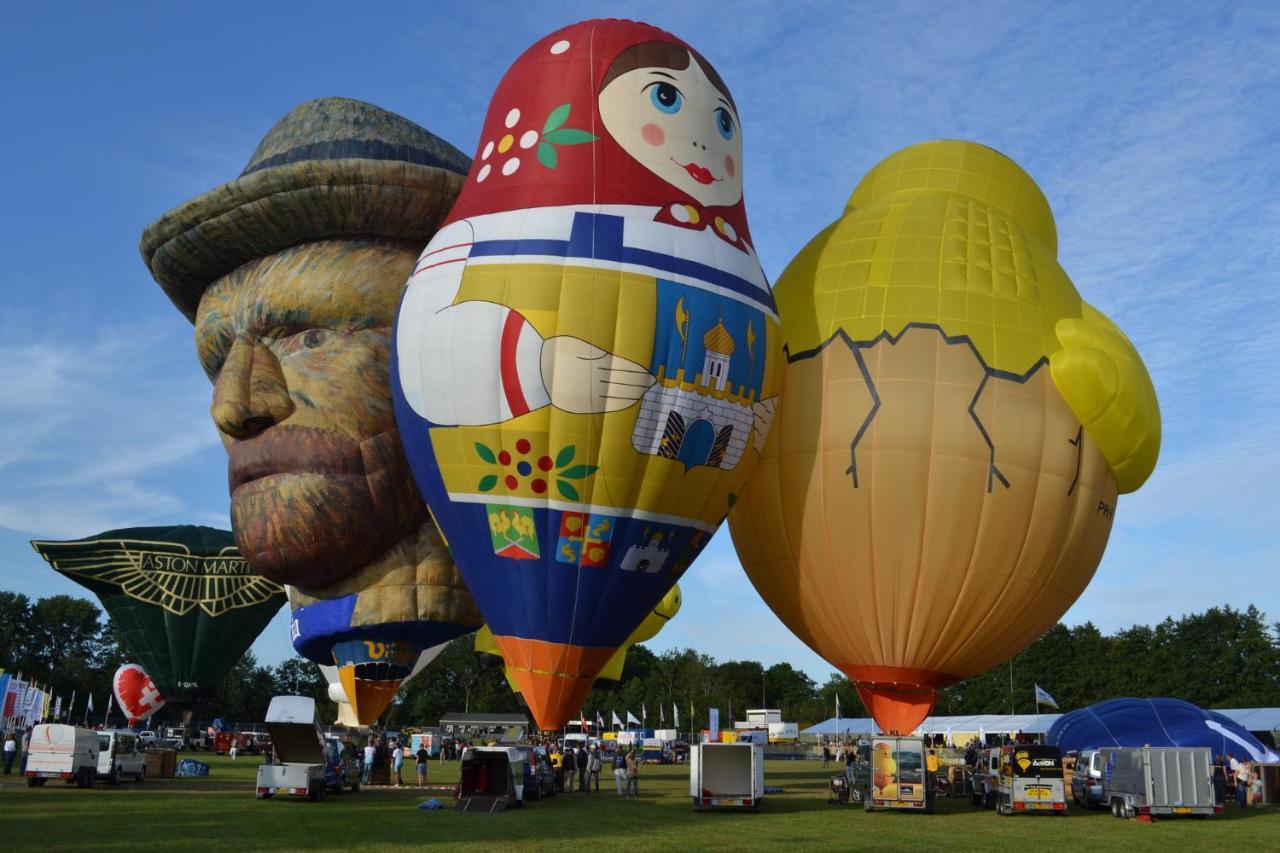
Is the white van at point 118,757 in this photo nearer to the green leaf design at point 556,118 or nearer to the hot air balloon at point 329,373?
the hot air balloon at point 329,373

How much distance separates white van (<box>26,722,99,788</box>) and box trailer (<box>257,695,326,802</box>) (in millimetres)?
4893

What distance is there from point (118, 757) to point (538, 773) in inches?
370

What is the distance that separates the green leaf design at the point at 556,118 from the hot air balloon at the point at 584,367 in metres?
0.04

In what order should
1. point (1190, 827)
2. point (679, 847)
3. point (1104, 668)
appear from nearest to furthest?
point (679, 847) < point (1190, 827) < point (1104, 668)

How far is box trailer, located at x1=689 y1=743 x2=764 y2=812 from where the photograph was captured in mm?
18578

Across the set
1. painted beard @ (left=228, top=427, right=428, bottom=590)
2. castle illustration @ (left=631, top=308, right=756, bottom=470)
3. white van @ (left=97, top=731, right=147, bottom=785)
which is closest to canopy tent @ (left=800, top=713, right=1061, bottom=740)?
painted beard @ (left=228, top=427, right=428, bottom=590)

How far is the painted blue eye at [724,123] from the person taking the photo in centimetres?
2027

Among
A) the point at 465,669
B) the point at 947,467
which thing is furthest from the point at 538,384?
the point at 465,669

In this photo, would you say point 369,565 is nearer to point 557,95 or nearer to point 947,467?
point 557,95

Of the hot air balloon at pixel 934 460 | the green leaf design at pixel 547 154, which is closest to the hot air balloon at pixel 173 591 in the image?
the hot air balloon at pixel 934 460

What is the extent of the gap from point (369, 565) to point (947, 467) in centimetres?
1176

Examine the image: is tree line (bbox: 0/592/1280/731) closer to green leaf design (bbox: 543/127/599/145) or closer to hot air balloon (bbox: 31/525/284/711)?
hot air balloon (bbox: 31/525/284/711)

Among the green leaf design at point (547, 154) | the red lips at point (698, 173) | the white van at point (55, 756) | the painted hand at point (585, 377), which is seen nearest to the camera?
the painted hand at point (585, 377)

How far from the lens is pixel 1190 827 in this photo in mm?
17031
